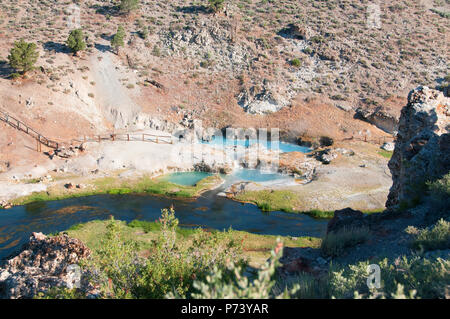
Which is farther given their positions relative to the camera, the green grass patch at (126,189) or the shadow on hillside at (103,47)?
the shadow on hillside at (103,47)

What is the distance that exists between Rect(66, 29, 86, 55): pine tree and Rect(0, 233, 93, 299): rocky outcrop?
117 ft

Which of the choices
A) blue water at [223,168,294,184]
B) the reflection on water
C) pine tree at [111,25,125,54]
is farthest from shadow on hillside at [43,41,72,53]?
blue water at [223,168,294,184]

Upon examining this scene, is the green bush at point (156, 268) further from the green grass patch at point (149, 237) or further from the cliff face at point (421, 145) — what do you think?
the cliff face at point (421, 145)

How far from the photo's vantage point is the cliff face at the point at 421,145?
14789mm

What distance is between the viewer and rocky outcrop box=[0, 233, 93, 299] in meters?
10.4

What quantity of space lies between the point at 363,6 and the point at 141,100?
47921 millimetres

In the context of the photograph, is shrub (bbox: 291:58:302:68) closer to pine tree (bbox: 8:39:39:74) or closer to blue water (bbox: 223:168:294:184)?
blue water (bbox: 223:168:294:184)

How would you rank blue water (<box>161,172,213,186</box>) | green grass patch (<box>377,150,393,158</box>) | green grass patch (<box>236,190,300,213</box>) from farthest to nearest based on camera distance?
green grass patch (<box>377,150,393,158</box>) → blue water (<box>161,172,213,186</box>) → green grass patch (<box>236,190,300,213</box>)

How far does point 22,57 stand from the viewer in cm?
3850

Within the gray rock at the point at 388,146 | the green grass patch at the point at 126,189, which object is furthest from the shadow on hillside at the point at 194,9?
the green grass patch at the point at 126,189

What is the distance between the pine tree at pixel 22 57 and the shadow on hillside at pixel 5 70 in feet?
4.56

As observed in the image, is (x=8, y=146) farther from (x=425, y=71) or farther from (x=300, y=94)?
(x=425, y=71)

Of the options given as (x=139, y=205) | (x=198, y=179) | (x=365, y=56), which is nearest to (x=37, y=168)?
(x=139, y=205)

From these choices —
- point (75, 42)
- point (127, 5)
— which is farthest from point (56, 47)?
point (127, 5)
